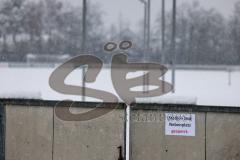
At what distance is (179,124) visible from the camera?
2127 mm

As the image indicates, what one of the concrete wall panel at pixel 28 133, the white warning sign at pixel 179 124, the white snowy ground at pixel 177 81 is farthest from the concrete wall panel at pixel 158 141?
the white snowy ground at pixel 177 81

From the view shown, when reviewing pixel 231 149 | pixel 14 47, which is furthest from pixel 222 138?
pixel 14 47

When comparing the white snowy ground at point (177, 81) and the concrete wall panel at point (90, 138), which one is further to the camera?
the white snowy ground at point (177, 81)

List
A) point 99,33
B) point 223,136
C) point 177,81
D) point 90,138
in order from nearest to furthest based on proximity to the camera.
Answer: point 223,136, point 90,138, point 177,81, point 99,33

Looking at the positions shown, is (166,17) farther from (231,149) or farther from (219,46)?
(231,149)

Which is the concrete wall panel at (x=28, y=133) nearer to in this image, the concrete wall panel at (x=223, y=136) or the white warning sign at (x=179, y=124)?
the white warning sign at (x=179, y=124)

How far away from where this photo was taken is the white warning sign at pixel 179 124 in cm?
211

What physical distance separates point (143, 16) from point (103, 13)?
583 millimetres

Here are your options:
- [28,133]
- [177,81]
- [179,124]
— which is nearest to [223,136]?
[179,124]

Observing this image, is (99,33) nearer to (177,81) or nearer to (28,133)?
(177,81)

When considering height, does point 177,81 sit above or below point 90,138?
above

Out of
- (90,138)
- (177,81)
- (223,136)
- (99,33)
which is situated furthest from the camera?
(99,33)

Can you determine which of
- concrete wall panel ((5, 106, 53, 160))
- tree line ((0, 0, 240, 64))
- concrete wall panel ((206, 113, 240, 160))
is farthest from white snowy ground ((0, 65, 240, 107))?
concrete wall panel ((206, 113, 240, 160))

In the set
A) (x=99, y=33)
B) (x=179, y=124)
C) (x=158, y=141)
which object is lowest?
(x=158, y=141)
